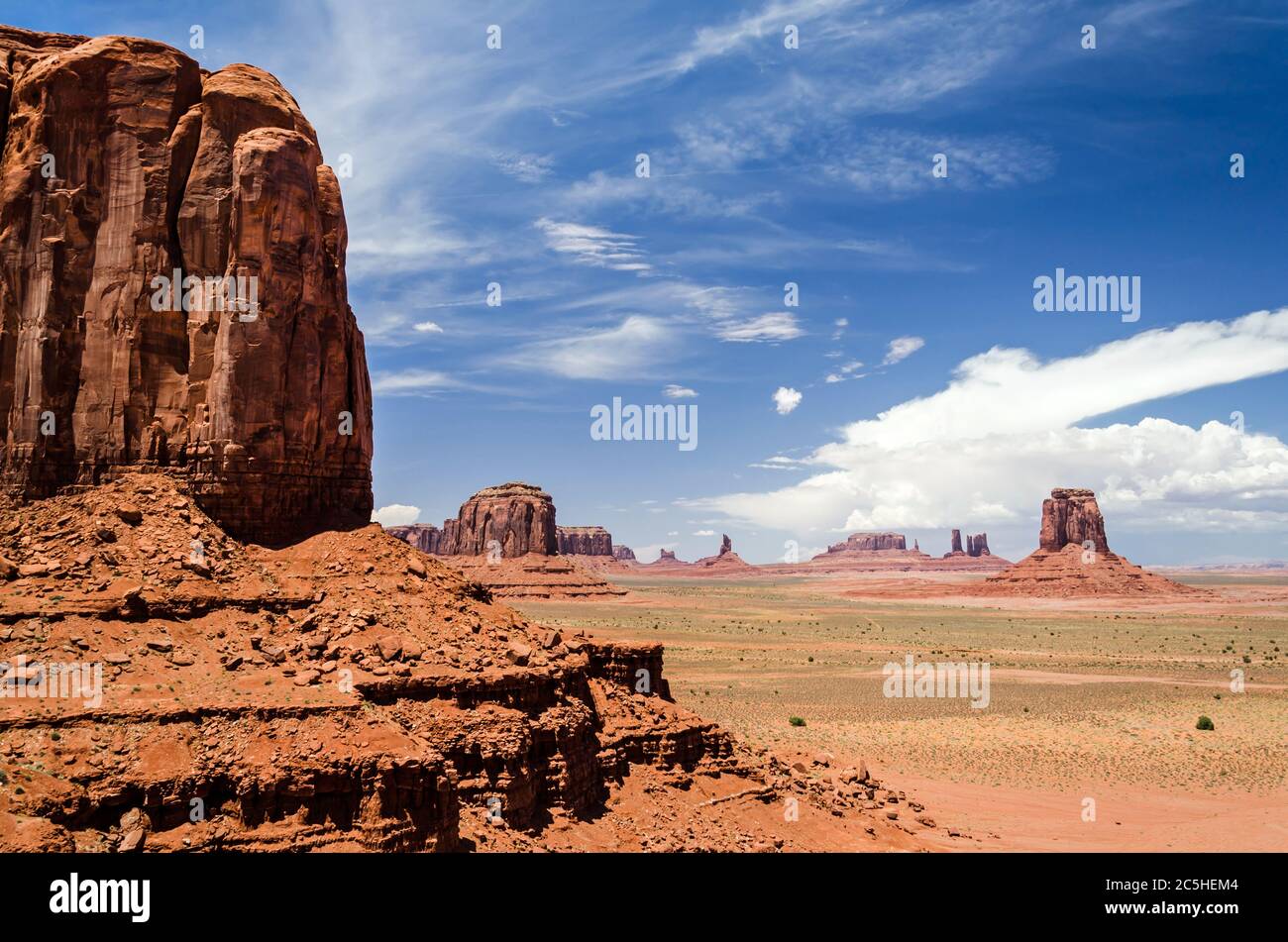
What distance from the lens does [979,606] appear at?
156m

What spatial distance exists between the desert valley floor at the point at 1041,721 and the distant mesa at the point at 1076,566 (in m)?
48.1

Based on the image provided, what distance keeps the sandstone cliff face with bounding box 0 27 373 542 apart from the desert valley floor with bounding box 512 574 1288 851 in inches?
904

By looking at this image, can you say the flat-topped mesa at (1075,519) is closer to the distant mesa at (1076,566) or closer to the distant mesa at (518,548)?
the distant mesa at (1076,566)

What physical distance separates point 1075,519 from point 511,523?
349 ft

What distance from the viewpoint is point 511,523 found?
538 ft

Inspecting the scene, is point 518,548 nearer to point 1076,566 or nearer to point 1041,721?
point 1076,566

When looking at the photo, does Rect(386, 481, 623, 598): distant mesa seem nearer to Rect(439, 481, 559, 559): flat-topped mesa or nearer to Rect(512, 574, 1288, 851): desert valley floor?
Rect(439, 481, 559, 559): flat-topped mesa

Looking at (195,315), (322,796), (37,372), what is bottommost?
(322,796)

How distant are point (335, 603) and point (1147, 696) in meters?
56.5

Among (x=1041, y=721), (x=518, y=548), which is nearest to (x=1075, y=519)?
(x=518, y=548)

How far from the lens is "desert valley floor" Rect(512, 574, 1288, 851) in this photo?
3170 centimetres
